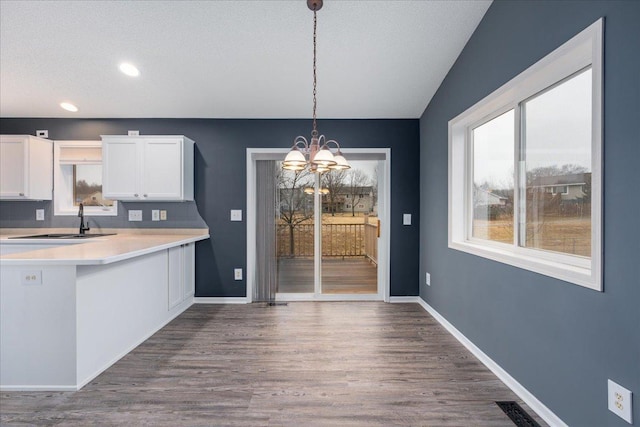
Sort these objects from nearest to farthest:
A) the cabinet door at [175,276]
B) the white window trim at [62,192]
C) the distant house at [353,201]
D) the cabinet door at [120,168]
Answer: the cabinet door at [175,276], the cabinet door at [120,168], the white window trim at [62,192], the distant house at [353,201]

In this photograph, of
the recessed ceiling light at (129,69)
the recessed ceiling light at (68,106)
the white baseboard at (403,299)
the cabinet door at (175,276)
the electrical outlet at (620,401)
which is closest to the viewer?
the electrical outlet at (620,401)

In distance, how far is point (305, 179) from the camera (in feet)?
13.5

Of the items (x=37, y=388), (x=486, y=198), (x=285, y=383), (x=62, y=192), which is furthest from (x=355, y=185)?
(x=62, y=192)

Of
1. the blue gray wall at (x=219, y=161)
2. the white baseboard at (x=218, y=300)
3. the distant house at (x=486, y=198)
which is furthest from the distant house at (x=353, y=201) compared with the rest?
the white baseboard at (x=218, y=300)

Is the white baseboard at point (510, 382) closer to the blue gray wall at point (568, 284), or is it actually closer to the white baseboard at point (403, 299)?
the blue gray wall at point (568, 284)

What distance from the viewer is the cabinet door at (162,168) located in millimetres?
3580

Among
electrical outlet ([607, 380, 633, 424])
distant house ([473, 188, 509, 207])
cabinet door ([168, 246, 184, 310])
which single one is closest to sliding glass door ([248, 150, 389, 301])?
cabinet door ([168, 246, 184, 310])

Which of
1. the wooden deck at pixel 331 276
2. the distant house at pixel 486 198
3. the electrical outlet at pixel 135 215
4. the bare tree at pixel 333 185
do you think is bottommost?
the wooden deck at pixel 331 276

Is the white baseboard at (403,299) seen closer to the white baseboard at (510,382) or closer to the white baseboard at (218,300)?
the white baseboard at (510,382)

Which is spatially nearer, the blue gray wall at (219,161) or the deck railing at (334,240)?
the blue gray wall at (219,161)

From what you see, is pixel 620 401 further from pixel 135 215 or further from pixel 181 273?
pixel 135 215

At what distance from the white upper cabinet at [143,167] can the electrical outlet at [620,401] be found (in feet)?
12.3

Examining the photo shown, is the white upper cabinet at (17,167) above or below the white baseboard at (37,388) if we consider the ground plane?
above

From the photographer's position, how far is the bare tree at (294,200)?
4.11 meters
